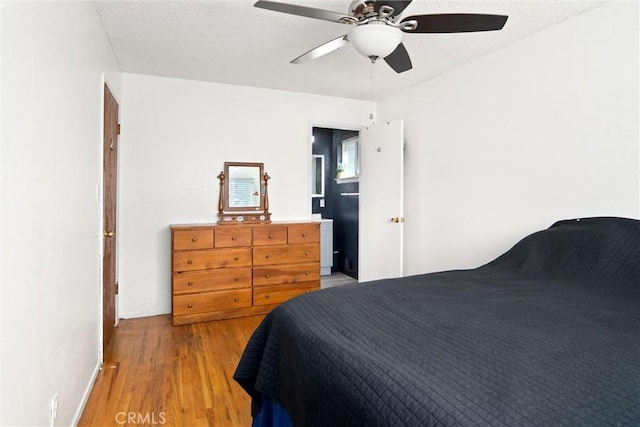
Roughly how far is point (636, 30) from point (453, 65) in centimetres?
136

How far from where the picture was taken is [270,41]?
2768mm

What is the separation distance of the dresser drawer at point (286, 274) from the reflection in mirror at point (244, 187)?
2.43 feet

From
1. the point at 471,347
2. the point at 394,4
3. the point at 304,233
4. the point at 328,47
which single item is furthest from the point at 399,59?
the point at 304,233

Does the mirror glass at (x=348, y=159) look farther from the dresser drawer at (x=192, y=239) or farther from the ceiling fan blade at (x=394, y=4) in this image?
the ceiling fan blade at (x=394, y=4)

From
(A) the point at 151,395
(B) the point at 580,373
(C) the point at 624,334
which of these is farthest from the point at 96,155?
(C) the point at 624,334

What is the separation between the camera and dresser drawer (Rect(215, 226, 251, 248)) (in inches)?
133

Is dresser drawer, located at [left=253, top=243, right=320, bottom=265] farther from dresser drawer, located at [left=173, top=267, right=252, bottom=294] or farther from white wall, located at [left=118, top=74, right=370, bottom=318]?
white wall, located at [left=118, top=74, right=370, bottom=318]

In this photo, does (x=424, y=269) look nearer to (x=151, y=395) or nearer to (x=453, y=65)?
(x=453, y=65)

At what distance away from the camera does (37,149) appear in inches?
51.4

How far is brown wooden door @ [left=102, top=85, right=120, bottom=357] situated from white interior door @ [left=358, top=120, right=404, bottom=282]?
2.53 metres

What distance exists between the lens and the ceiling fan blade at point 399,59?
221 centimetres

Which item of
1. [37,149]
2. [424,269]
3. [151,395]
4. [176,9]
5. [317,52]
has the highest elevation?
[176,9]

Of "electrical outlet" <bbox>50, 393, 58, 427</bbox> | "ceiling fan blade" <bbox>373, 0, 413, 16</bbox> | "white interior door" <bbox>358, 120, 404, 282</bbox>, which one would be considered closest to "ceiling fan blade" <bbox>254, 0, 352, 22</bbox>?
"ceiling fan blade" <bbox>373, 0, 413, 16</bbox>

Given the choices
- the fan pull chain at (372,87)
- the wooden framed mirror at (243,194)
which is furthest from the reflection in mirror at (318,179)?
the wooden framed mirror at (243,194)
